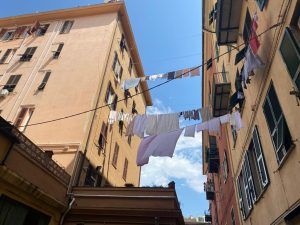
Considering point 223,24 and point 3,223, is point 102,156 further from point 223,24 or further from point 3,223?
point 223,24

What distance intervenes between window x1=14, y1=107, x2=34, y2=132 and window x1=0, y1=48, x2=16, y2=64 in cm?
690

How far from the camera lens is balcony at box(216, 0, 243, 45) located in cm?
1108

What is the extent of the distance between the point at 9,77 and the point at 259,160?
59.5ft

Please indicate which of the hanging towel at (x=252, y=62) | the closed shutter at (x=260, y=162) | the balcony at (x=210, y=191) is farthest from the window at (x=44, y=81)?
the balcony at (x=210, y=191)

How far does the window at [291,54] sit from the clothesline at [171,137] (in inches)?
A: 151

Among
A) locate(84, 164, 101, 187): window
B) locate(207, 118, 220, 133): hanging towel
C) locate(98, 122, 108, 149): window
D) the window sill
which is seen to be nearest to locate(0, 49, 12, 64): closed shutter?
locate(98, 122, 108, 149): window

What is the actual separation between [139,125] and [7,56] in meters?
16.3

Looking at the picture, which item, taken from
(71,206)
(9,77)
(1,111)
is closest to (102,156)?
(71,206)

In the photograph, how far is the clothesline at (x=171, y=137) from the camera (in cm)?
1076

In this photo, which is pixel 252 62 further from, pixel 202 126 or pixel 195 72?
pixel 195 72

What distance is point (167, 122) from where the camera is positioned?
1184 centimetres

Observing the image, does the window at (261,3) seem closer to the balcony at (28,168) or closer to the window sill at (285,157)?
the window sill at (285,157)

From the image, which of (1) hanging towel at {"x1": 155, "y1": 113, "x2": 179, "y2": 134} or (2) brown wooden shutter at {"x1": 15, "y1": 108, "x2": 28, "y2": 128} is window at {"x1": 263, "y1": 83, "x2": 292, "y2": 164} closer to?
(1) hanging towel at {"x1": 155, "y1": 113, "x2": 179, "y2": 134}

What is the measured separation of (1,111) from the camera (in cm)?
1823
